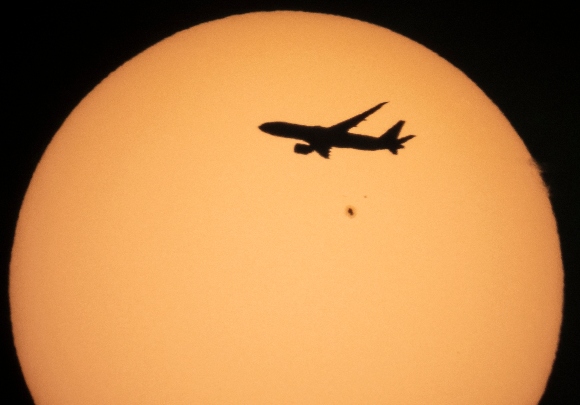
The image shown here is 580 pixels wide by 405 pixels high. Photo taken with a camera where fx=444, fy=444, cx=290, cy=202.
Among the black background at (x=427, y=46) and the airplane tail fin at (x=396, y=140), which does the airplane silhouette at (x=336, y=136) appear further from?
the black background at (x=427, y=46)

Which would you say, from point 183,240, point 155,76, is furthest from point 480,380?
point 155,76

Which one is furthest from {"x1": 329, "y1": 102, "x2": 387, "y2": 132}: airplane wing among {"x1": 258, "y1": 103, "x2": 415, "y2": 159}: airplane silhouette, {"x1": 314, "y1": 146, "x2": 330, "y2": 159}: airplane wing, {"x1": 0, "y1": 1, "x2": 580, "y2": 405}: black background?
{"x1": 0, "y1": 1, "x2": 580, "y2": 405}: black background

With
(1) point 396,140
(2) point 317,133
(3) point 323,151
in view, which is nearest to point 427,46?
(1) point 396,140

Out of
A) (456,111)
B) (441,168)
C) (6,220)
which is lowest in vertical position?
(441,168)

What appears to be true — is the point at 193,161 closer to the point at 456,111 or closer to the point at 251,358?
the point at 251,358

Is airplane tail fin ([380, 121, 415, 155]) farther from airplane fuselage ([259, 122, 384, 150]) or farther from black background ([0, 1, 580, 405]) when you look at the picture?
black background ([0, 1, 580, 405])
